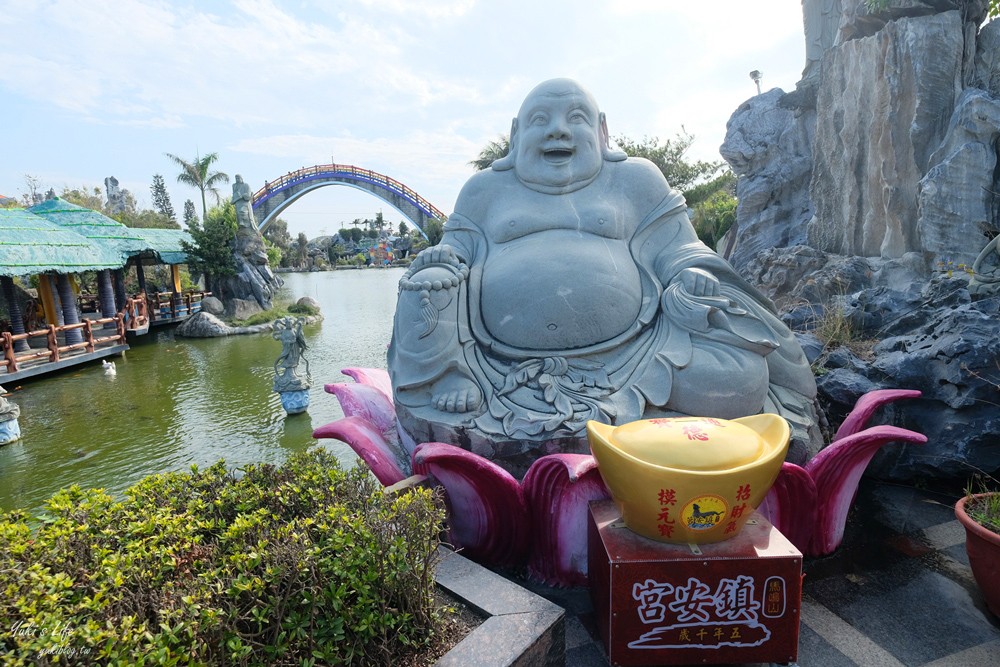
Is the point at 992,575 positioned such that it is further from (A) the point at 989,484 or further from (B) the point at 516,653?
(B) the point at 516,653

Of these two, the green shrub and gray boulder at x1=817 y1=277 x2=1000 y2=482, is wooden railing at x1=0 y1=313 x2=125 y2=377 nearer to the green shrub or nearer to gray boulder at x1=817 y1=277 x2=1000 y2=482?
the green shrub

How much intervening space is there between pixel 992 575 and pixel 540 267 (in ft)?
8.31

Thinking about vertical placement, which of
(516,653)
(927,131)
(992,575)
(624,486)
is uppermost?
(927,131)

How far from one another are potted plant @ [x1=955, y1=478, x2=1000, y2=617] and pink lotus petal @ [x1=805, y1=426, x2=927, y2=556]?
0.35 metres

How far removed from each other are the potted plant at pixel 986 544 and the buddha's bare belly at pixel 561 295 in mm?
1856

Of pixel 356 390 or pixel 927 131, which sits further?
pixel 927 131

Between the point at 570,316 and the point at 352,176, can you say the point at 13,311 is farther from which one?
the point at 352,176

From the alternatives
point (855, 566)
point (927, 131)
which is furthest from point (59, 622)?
point (927, 131)

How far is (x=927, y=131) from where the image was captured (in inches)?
329

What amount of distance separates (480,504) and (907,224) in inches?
359

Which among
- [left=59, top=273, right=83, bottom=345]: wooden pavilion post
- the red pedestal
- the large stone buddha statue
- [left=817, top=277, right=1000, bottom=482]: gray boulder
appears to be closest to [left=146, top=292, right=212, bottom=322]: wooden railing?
[left=59, top=273, right=83, bottom=345]: wooden pavilion post

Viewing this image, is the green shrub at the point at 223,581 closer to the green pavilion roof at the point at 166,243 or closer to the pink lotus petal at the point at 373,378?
the pink lotus petal at the point at 373,378

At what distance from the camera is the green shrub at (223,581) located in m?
1.43

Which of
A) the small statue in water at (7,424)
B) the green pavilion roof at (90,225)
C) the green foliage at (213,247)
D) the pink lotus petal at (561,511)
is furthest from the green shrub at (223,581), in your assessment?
the green foliage at (213,247)
